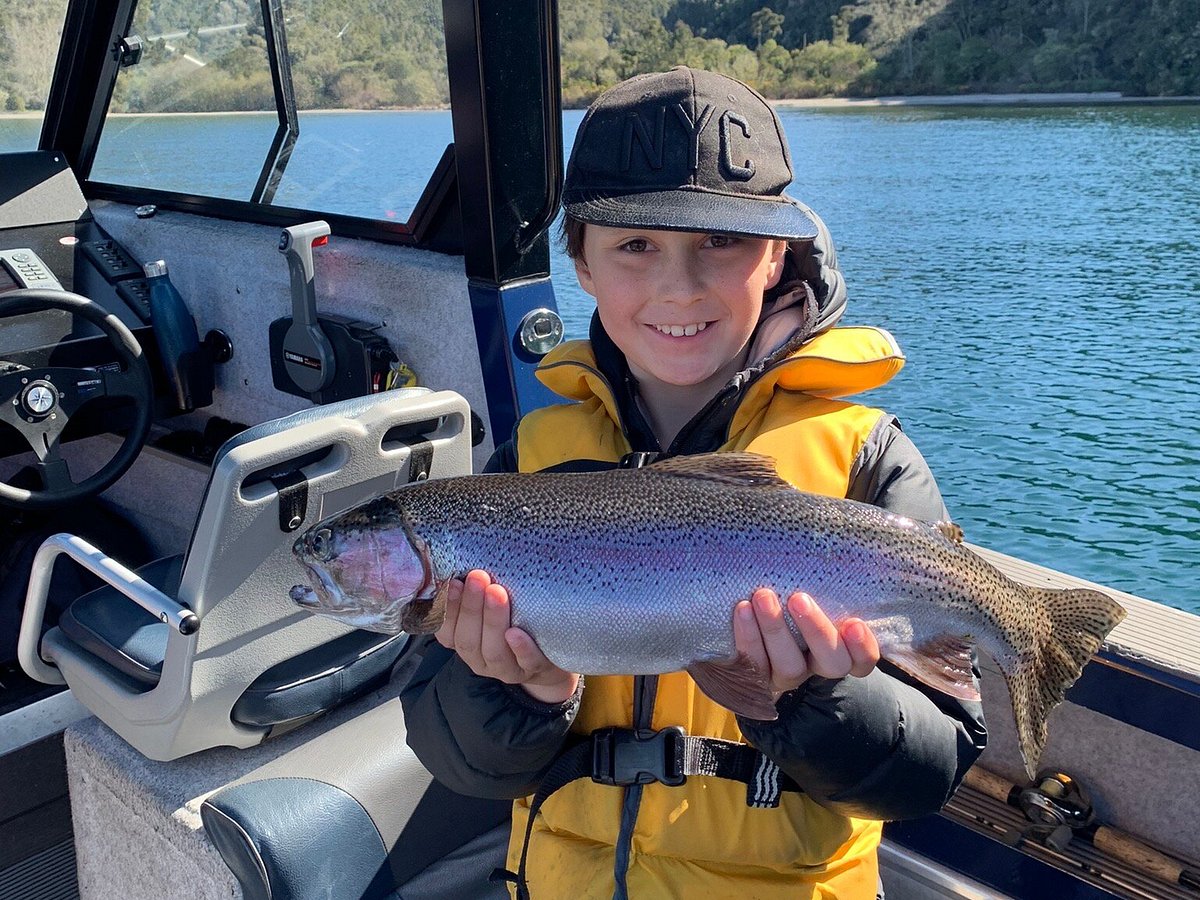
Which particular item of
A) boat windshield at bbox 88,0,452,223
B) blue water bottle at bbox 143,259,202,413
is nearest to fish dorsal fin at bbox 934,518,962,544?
boat windshield at bbox 88,0,452,223

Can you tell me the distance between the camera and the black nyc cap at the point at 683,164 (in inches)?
79.7

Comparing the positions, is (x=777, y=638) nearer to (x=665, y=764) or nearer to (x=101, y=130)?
(x=665, y=764)

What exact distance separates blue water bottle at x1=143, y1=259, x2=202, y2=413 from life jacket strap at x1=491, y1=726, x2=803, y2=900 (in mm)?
3814

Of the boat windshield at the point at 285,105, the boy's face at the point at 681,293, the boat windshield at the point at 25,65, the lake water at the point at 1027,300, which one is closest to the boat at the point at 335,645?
the boat windshield at the point at 285,105

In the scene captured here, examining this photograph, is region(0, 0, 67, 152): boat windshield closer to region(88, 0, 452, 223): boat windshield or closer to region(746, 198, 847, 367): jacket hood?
region(88, 0, 452, 223): boat windshield

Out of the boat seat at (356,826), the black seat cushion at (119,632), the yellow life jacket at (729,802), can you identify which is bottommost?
the boat seat at (356,826)

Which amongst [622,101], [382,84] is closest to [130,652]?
[622,101]

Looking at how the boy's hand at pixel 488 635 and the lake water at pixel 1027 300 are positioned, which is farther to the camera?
the lake water at pixel 1027 300

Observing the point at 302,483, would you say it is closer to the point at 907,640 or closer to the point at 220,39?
the point at 907,640

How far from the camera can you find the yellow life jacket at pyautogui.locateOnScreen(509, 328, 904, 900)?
1.98m

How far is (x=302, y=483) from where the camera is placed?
2574 mm

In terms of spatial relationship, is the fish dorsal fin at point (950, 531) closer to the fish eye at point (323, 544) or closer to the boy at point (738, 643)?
the boy at point (738, 643)

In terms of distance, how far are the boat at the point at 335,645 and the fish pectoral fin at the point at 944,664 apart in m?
0.80

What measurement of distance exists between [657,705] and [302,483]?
1.02 m
